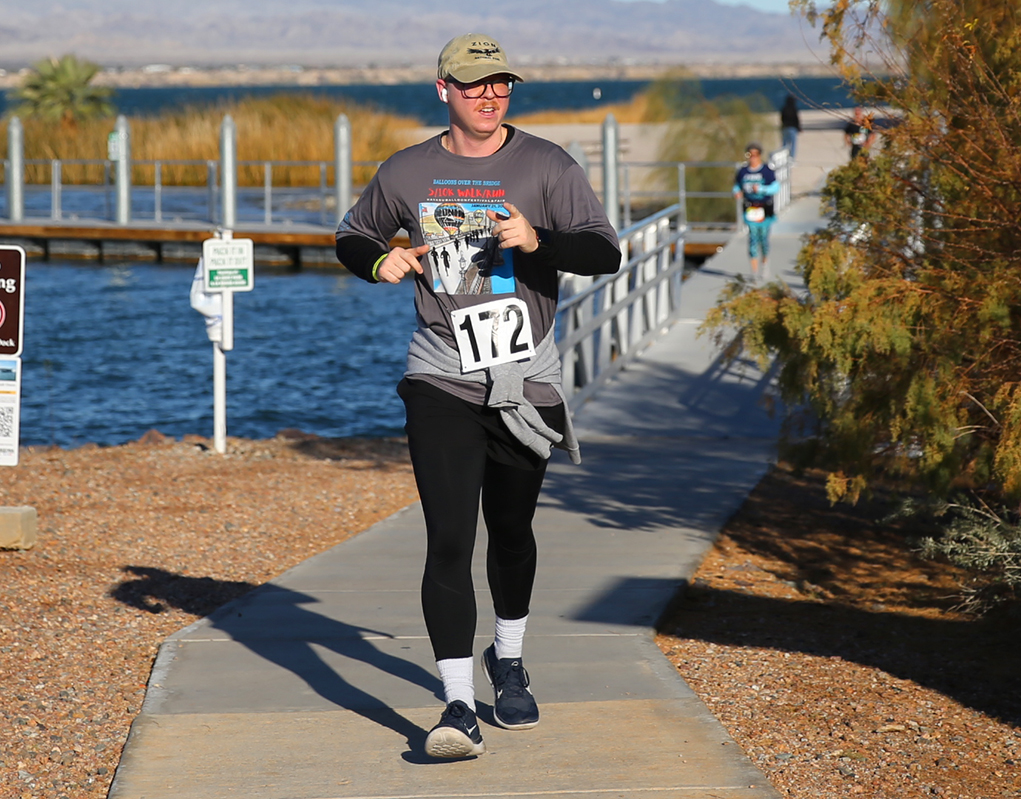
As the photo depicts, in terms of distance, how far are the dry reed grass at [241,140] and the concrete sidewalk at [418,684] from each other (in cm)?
2692

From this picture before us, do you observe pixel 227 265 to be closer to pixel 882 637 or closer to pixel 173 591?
pixel 173 591

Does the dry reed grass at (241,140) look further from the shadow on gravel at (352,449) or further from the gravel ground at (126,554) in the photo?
the gravel ground at (126,554)

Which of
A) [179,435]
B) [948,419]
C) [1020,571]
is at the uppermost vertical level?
[948,419]

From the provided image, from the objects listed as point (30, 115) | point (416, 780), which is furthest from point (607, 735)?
point (30, 115)

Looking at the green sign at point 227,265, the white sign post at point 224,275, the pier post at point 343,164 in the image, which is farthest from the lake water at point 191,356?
the green sign at point 227,265

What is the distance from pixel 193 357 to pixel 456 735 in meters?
15.1

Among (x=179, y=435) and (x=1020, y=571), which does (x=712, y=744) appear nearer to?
(x=1020, y=571)

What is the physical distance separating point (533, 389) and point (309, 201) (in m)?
29.6

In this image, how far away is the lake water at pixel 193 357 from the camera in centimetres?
1497

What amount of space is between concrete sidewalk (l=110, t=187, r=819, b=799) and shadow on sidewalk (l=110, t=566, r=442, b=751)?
12mm

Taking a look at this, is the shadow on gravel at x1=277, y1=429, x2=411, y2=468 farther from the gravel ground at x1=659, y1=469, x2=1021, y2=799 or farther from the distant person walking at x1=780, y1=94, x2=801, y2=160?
the distant person walking at x1=780, y1=94, x2=801, y2=160

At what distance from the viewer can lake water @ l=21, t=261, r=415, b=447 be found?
15.0 meters

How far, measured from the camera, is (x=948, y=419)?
18.9ft

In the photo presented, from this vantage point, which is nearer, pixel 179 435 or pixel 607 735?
pixel 607 735
